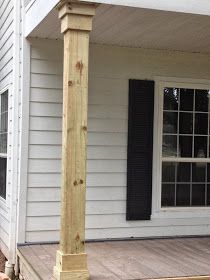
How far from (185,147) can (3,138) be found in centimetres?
270

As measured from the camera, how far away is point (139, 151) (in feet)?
22.4

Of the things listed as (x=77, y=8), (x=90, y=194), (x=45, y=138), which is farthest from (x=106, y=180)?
(x=77, y=8)

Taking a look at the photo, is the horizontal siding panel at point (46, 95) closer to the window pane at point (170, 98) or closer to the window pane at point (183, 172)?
the window pane at point (170, 98)

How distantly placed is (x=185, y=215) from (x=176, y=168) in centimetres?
63

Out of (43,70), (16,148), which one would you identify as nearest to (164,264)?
(16,148)

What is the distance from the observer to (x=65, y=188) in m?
4.52

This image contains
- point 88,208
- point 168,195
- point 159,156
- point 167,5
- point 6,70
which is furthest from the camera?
point 6,70

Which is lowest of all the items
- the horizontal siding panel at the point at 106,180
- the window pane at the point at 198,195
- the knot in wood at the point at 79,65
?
the window pane at the point at 198,195

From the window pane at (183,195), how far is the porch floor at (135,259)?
500 mm

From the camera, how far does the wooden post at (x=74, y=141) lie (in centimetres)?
452

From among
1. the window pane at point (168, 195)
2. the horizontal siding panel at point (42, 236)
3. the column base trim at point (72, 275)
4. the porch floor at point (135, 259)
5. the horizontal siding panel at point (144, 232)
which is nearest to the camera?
the column base trim at point (72, 275)

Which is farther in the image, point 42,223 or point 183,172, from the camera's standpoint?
point 183,172

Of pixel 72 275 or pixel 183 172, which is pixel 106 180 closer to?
pixel 183 172

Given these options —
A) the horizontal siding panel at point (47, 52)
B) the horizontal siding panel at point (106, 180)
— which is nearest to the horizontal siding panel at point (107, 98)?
the horizontal siding panel at point (47, 52)
